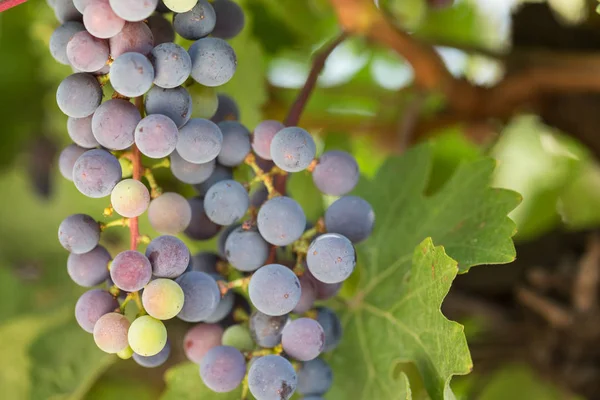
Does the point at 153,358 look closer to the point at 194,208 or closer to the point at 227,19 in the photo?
the point at 194,208

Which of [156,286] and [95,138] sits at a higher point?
[95,138]

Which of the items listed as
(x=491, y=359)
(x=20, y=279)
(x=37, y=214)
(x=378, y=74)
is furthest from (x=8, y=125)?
(x=491, y=359)

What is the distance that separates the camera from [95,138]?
68 cm

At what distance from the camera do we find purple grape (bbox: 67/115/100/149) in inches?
27.4

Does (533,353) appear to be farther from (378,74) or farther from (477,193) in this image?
(378,74)

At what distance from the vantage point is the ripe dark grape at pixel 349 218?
75cm

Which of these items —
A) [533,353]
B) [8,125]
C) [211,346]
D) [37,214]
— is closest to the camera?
[211,346]

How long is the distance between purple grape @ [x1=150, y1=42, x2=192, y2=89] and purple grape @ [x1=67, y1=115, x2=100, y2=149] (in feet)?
0.31

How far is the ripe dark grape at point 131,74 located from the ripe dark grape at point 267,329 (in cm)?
26

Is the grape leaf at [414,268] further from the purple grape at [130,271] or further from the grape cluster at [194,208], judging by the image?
the purple grape at [130,271]

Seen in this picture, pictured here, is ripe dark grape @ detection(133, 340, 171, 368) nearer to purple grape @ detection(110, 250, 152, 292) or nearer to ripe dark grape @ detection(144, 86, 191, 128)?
purple grape @ detection(110, 250, 152, 292)

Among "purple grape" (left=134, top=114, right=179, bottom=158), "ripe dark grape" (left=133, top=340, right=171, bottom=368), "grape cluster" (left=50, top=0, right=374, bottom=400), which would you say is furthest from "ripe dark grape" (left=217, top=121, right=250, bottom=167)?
"ripe dark grape" (left=133, top=340, right=171, bottom=368)

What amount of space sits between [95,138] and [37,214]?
3.05 ft

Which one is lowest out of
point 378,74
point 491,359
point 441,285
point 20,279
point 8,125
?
point 491,359
